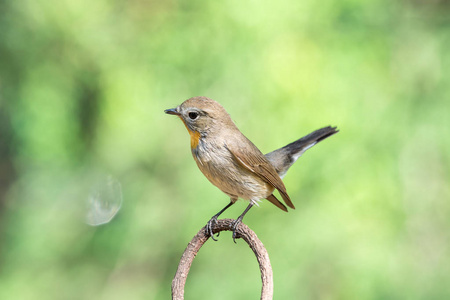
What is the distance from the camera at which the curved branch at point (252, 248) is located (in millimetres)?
1884

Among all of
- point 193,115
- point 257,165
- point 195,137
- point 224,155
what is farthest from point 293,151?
point 193,115

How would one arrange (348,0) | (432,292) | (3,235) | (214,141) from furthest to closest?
(3,235), (348,0), (432,292), (214,141)

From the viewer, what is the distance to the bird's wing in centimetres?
285

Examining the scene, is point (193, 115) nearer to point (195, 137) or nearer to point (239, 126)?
point (195, 137)

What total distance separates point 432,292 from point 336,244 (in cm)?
97

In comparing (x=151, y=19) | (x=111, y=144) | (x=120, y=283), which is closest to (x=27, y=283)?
(x=120, y=283)

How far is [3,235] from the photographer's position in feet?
19.7

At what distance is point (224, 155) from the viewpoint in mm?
2811

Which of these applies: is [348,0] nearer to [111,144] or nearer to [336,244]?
[336,244]

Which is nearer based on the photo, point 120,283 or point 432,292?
point 432,292

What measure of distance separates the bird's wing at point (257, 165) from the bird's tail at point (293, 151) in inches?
19.2

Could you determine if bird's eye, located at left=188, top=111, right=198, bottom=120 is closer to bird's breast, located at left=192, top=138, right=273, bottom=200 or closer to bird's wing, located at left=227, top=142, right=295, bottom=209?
bird's breast, located at left=192, top=138, right=273, bottom=200

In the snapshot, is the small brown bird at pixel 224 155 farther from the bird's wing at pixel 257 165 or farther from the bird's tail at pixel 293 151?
the bird's tail at pixel 293 151

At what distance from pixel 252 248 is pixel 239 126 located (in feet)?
11.2
